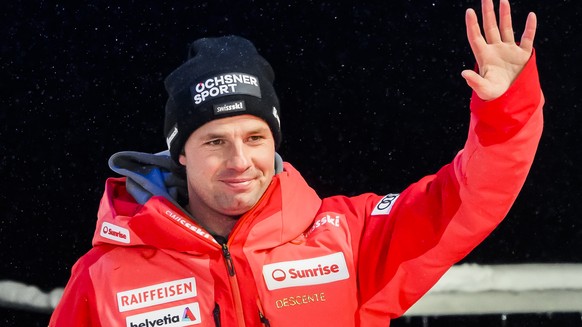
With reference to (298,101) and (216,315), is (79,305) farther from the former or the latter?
(298,101)

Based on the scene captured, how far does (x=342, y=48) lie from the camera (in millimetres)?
Answer: 3584

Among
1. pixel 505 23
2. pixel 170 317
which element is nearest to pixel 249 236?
pixel 170 317

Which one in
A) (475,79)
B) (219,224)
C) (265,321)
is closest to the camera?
(475,79)

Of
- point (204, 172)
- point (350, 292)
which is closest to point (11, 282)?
point (204, 172)

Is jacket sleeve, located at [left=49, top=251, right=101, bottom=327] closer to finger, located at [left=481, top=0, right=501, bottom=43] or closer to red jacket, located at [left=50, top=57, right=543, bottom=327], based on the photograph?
red jacket, located at [left=50, top=57, right=543, bottom=327]

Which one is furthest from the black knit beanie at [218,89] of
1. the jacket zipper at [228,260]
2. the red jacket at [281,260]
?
the jacket zipper at [228,260]

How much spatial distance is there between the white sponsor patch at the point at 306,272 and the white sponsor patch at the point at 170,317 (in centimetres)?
22

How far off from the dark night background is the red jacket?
0.82 meters

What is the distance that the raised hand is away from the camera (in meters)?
2.28

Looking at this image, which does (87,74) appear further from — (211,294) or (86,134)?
(211,294)

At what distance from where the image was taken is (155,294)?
2.78 m

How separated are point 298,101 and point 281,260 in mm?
1048

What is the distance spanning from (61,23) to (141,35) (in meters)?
0.29

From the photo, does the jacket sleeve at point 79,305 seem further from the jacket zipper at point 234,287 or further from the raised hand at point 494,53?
the raised hand at point 494,53
